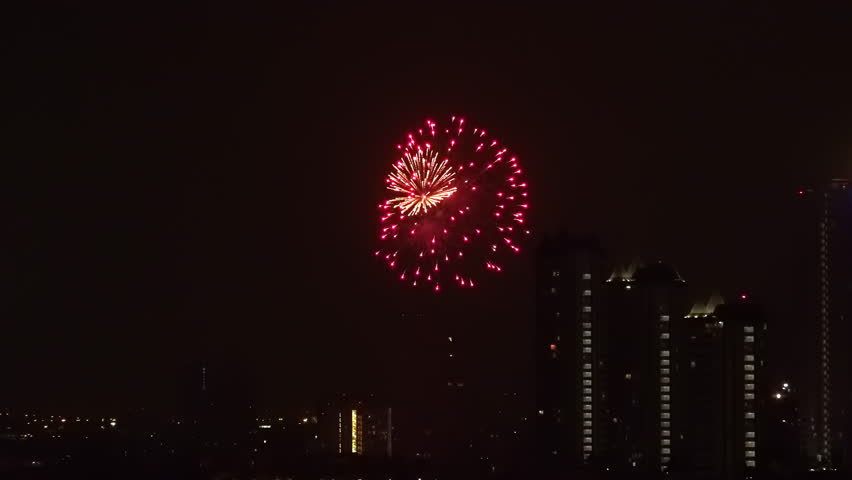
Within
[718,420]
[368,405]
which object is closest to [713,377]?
[718,420]

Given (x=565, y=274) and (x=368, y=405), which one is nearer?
(x=565, y=274)

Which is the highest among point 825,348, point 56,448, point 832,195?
point 832,195

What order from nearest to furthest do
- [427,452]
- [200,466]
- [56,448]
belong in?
1. [200,466]
2. [427,452]
3. [56,448]

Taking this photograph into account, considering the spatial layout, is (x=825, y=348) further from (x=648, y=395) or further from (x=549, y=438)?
(x=549, y=438)

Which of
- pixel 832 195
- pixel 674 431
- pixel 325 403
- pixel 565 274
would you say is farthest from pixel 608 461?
pixel 325 403

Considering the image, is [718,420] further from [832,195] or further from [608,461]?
[832,195]

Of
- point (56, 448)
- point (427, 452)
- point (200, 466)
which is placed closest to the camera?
point (200, 466)

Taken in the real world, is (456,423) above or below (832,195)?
below
